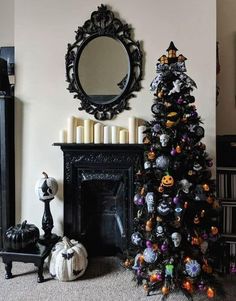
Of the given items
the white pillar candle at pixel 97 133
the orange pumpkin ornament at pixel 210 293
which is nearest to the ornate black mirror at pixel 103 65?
the white pillar candle at pixel 97 133

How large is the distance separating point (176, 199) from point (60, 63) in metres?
1.83

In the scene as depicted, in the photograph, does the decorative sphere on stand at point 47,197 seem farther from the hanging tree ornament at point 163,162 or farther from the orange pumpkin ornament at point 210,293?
the orange pumpkin ornament at point 210,293

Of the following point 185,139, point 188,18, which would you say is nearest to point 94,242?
point 185,139

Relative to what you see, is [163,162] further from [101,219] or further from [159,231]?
[101,219]

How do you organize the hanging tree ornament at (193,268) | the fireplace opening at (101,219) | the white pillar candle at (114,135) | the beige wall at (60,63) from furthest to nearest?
the fireplace opening at (101,219), the white pillar candle at (114,135), the beige wall at (60,63), the hanging tree ornament at (193,268)

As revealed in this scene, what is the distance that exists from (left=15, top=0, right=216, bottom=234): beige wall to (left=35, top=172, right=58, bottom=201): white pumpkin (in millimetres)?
187

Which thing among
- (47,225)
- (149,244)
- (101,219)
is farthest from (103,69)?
(149,244)

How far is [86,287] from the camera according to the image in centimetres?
275

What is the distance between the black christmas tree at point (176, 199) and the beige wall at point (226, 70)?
114 cm

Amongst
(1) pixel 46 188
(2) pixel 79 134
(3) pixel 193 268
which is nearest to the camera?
(3) pixel 193 268

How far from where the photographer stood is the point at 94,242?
134 inches

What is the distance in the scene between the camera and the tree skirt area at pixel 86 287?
259cm

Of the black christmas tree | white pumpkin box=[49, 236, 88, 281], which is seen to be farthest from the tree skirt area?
the black christmas tree

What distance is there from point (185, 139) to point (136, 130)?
2.50 ft
